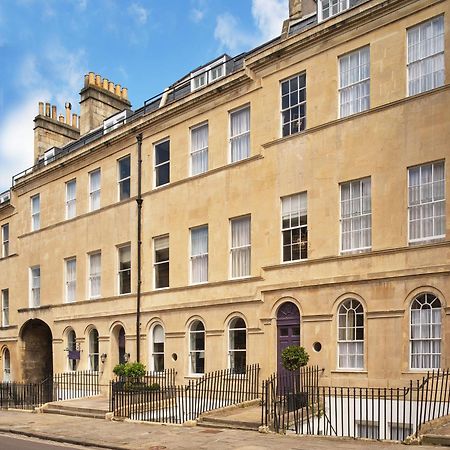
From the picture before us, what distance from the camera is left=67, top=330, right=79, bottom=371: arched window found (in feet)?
90.5

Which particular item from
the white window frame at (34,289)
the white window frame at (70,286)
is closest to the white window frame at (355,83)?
the white window frame at (70,286)

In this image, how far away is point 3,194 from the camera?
36.6m

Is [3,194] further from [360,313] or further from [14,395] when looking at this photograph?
[360,313]

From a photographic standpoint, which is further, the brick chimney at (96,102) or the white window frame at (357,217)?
the brick chimney at (96,102)

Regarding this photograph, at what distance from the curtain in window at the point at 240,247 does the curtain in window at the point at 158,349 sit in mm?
4335

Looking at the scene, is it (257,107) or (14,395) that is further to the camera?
(14,395)

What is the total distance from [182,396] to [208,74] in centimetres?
1123

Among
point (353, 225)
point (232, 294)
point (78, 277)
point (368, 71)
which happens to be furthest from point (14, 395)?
point (368, 71)

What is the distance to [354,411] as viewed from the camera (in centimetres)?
1509

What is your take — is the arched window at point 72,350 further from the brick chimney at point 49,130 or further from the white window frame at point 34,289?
the brick chimney at point 49,130

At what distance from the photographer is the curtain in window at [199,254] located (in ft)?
73.8

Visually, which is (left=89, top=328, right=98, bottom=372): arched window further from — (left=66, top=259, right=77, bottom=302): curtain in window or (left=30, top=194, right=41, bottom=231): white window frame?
(left=30, top=194, right=41, bottom=231): white window frame

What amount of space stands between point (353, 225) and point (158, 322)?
8992 mm

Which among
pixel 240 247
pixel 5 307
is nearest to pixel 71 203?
pixel 5 307
